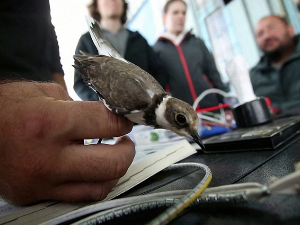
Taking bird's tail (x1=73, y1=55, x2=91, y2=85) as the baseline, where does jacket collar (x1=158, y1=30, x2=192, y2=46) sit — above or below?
above

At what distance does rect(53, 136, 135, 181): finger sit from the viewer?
48cm

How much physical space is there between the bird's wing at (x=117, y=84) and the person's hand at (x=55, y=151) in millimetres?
70

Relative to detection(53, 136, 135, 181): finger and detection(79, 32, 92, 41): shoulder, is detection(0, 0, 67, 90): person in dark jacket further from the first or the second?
detection(53, 136, 135, 181): finger

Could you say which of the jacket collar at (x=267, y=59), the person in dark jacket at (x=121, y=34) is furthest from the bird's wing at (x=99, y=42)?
the jacket collar at (x=267, y=59)

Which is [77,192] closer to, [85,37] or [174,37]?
[85,37]

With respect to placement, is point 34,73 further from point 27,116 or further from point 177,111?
point 177,111

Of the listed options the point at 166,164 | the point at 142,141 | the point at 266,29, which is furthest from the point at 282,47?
the point at 166,164

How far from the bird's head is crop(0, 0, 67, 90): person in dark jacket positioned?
1.80 feet

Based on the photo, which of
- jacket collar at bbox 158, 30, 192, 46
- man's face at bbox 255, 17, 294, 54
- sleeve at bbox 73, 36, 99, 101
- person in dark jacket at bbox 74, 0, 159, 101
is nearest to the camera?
sleeve at bbox 73, 36, 99, 101

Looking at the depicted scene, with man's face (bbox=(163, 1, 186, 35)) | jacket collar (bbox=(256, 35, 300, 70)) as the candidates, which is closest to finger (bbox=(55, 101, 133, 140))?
man's face (bbox=(163, 1, 186, 35))

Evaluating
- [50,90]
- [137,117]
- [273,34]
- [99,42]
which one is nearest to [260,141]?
[137,117]

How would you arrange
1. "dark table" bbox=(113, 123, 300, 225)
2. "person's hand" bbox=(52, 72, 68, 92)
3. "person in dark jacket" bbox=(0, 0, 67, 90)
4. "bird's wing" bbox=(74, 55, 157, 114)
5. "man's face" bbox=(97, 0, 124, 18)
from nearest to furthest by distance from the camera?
"dark table" bbox=(113, 123, 300, 225) → "bird's wing" bbox=(74, 55, 157, 114) → "person in dark jacket" bbox=(0, 0, 67, 90) → "person's hand" bbox=(52, 72, 68, 92) → "man's face" bbox=(97, 0, 124, 18)

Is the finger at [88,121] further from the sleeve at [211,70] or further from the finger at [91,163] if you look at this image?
the sleeve at [211,70]

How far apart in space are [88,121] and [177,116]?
28cm
